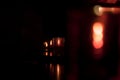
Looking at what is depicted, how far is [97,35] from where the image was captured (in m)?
15.1

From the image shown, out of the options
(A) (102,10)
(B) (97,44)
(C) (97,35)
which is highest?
(A) (102,10)

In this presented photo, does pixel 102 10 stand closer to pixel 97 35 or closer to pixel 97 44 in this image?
pixel 97 35

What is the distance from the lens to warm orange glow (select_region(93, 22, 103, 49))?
15055 millimetres

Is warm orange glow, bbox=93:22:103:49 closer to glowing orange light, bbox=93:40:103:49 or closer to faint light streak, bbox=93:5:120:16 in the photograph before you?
glowing orange light, bbox=93:40:103:49

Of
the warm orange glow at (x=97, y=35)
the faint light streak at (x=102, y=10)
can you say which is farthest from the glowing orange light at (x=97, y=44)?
the faint light streak at (x=102, y=10)

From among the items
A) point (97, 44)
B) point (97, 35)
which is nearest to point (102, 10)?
point (97, 35)

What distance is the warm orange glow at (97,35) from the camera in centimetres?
1505

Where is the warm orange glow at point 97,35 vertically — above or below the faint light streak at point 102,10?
below

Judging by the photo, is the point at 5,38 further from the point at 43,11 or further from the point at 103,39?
the point at 103,39

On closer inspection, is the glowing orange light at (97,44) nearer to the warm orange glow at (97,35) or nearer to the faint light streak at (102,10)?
the warm orange glow at (97,35)

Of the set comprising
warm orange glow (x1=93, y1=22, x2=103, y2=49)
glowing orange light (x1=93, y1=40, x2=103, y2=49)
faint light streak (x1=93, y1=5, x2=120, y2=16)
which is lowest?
glowing orange light (x1=93, y1=40, x2=103, y2=49)

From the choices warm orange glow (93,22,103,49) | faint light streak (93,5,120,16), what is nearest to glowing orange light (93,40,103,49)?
warm orange glow (93,22,103,49)

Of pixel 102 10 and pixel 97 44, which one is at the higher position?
pixel 102 10

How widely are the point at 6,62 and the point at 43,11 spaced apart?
1.33m
